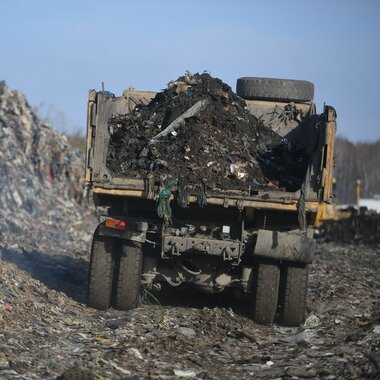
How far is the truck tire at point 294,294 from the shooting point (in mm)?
9703

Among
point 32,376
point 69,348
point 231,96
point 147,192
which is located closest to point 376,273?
point 231,96

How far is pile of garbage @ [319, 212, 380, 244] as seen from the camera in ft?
78.7

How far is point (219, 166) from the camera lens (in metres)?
9.69

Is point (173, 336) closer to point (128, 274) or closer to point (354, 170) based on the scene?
point (128, 274)

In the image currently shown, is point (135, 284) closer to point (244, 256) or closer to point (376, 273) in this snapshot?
point (244, 256)

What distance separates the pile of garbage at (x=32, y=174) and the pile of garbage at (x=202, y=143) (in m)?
6.34

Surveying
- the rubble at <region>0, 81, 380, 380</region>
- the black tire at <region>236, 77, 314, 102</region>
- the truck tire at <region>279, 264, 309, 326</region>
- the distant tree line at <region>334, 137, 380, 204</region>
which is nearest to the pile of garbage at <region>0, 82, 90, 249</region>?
the rubble at <region>0, 81, 380, 380</region>

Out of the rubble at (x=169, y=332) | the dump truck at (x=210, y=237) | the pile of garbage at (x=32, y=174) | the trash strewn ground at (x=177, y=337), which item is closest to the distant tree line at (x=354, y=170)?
the pile of garbage at (x=32, y=174)

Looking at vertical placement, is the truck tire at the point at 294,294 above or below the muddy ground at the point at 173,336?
above

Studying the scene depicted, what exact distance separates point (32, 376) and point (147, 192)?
3.35 metres

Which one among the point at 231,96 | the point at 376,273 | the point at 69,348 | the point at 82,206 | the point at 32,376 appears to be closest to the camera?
the point at 32,376

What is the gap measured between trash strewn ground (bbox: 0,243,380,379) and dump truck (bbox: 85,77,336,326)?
1.02 feet

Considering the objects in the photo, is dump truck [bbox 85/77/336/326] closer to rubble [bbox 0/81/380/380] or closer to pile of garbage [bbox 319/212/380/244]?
rubble [bbox 0/81/380/380]

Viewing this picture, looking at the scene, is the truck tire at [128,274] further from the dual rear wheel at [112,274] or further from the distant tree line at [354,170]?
the distant tree line at [354,170]
